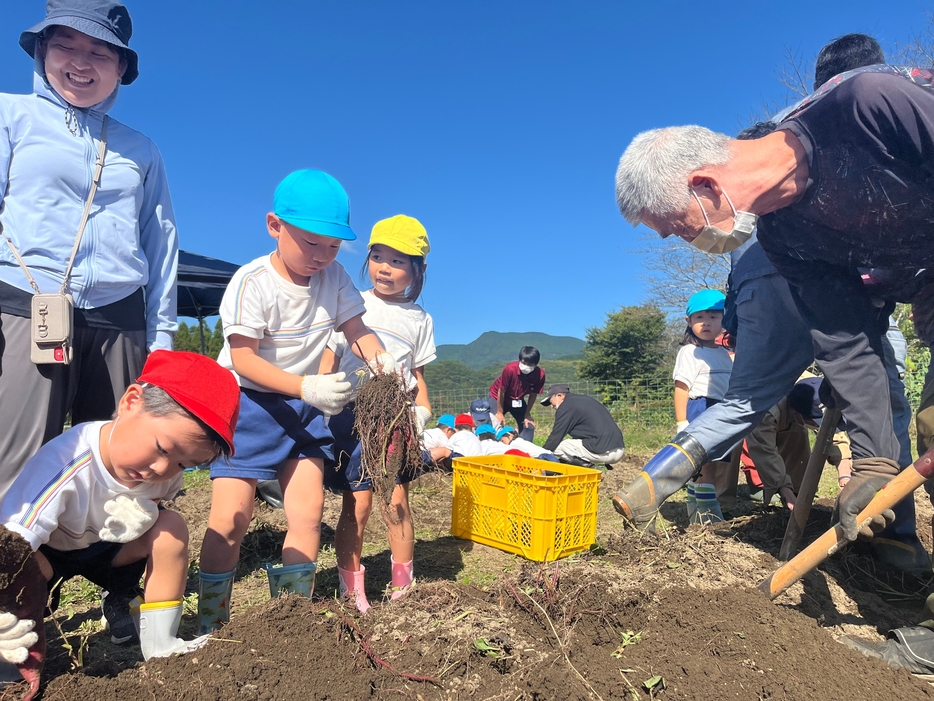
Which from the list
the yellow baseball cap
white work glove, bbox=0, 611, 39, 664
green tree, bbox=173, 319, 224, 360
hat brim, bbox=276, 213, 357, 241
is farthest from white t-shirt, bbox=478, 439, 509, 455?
green tree, bbox=173, 319, 224, 360

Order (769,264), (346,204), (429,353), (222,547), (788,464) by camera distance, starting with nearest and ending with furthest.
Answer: (222,547) < (346,204) < (769,264) < (429,353) < (788,464)

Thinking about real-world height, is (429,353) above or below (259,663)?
above

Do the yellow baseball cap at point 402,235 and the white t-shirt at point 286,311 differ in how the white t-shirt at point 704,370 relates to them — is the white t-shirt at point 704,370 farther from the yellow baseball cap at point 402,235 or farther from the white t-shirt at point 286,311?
the white t-shirt at point 286,311

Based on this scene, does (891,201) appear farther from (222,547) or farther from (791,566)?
(222,547)

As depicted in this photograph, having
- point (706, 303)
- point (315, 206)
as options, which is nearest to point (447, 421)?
point (706, 303)

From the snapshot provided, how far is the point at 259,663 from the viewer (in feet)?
6.07

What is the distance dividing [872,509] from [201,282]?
834cm

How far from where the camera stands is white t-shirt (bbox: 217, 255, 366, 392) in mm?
2582

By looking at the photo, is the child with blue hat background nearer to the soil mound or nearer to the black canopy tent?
the soil mound

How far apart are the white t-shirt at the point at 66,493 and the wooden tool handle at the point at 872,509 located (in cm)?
230

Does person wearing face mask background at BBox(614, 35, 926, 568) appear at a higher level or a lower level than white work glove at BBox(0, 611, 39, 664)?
higher

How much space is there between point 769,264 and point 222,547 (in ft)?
9.25

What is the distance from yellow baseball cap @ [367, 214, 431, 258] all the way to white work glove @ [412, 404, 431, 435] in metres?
1.02

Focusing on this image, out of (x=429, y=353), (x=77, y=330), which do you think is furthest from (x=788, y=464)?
(x=77, y=330)
